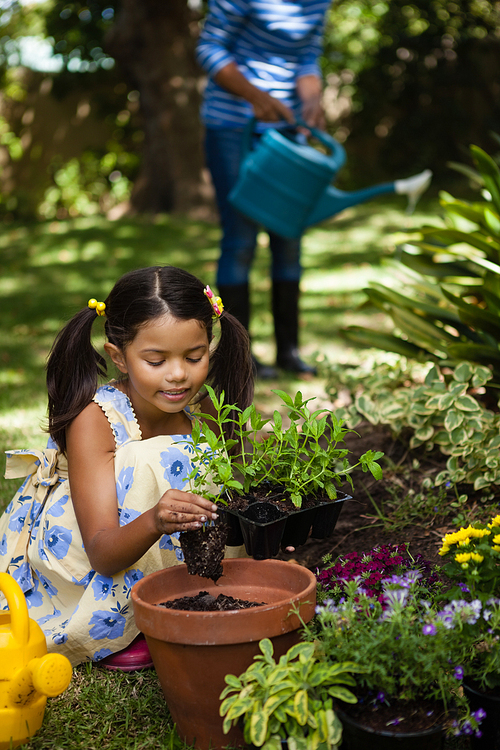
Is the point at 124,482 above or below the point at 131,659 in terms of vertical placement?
above

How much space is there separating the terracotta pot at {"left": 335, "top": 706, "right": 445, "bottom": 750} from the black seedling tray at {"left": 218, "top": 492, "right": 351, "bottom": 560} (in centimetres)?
40

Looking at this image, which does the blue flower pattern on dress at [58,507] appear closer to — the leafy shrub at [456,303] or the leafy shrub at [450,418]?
the leafy shrub at [450,418]

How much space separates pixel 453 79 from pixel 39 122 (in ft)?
21.1

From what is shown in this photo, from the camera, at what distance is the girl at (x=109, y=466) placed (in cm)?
Answer: 188

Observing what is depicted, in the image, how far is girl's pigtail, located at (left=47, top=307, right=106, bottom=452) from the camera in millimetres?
2045

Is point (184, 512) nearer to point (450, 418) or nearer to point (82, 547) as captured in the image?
point (82, 547)

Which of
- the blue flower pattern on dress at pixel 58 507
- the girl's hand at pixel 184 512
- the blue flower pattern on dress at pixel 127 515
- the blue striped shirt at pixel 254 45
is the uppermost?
the blue striped shirt at pixel 254 45

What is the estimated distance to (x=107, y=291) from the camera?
6660 millimetres

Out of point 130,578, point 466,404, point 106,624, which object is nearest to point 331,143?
point 466,404

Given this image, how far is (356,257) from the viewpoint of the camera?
24.6 ft

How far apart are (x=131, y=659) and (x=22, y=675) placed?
0.43 m

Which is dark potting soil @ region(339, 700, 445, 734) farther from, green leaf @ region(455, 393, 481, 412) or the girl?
green leaf @ region(455, 393, 481, 412)

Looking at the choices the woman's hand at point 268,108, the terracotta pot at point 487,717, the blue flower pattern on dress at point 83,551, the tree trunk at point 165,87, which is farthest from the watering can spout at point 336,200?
the tree trunk at point 165,87

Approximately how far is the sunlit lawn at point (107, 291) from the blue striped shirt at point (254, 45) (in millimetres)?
1042
